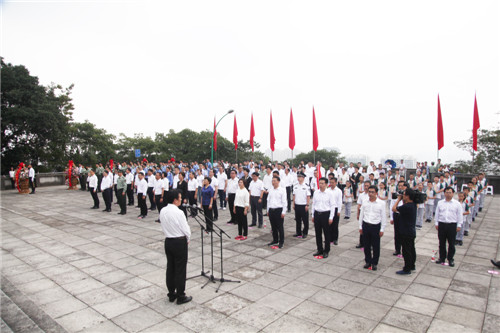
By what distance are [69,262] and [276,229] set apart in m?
4.78

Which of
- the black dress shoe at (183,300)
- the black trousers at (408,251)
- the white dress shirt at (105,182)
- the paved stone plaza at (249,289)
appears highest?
the white dress shirt at (105,182)

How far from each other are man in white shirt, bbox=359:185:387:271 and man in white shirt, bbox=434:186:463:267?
1324 millimetres

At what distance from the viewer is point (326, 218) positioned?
264 inches

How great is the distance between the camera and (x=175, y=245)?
4.51 meters

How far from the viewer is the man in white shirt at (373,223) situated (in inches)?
231

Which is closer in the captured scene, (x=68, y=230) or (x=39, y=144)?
(x=68, y=230)

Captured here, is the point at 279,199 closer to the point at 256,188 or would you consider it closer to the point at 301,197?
the point at 301,197

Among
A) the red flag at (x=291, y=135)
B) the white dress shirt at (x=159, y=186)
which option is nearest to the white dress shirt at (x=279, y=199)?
the white dress shirt at (x=159, y=186)

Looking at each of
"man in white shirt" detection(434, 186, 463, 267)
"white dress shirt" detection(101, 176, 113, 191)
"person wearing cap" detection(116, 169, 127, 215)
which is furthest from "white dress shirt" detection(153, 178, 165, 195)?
"man in white shirt" detection(434, 186, 463, 267)

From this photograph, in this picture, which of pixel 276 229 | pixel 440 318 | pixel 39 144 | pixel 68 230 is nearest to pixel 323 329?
pixel 440 318

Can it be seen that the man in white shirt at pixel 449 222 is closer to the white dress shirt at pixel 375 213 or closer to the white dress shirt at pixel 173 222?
the white dress shirt at pixel 375 213

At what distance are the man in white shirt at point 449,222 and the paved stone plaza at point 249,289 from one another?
1.12 ft

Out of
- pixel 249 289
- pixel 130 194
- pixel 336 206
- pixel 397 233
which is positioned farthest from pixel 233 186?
pixel 130 194

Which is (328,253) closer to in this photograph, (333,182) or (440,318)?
(333,182)
